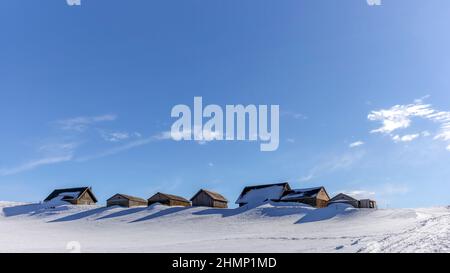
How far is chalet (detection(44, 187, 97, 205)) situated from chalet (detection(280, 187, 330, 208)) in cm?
4181

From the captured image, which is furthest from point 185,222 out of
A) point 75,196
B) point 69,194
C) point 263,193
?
point 69,194

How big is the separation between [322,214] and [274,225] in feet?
27.7

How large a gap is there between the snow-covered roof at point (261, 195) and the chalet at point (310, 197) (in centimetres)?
144

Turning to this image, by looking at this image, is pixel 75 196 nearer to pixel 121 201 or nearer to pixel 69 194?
pixel 69 194

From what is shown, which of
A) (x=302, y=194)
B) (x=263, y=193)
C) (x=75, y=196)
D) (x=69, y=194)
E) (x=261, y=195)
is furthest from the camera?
(x=69, y=194)

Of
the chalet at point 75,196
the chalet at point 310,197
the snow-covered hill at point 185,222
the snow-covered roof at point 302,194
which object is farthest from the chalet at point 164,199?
the snow-covered roof at point 302,194

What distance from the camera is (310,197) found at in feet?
219

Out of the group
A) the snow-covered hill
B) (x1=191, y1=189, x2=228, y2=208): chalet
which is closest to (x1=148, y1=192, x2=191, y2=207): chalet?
(x1=191, y1=189, x2=228, y2=208): chalet

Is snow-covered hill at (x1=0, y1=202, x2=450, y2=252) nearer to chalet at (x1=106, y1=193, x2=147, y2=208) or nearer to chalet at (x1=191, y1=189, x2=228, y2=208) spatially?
chalet at (x1=106, y1=193, x2=147, y2=208)

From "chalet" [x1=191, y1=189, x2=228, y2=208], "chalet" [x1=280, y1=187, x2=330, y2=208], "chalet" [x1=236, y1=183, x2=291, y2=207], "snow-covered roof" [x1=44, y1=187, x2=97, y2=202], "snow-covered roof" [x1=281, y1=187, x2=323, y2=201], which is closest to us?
"chalet" [x1=280, y1=187, x2=330, y2=208]

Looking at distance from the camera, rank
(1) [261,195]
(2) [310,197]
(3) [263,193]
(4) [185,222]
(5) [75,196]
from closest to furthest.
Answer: (4) [185,222], (2) [310,197], (1) [261,195], (3) [263,193], (5) [75,196]

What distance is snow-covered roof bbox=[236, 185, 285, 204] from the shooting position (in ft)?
231

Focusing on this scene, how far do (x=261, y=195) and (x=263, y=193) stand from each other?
0.67 meters
